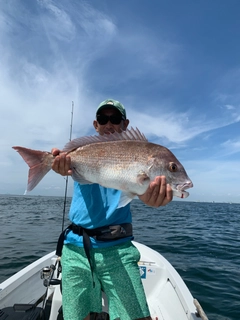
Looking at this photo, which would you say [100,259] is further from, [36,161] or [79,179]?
[36,161]

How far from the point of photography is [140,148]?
2777 mm

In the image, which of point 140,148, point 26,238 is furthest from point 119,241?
point 26,238

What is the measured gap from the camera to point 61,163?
286cm

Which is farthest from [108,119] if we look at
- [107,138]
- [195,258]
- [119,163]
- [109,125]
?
[195,258]

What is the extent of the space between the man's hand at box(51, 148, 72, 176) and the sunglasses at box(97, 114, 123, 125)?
91 cm

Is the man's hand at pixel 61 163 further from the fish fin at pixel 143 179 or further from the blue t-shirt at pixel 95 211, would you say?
the fish fin at pixel 143 179

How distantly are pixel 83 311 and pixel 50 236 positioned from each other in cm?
1240

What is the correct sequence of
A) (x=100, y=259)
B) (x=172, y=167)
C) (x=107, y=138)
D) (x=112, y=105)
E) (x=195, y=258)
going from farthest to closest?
(x=195, y=258) < (x=112, y=105) < (x=107, y=138) < (x=100, y=259) < (x=172, y=167)

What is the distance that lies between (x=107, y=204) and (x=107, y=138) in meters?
0.84

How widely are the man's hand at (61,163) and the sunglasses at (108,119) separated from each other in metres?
0.91

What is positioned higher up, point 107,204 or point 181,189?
point 181,189

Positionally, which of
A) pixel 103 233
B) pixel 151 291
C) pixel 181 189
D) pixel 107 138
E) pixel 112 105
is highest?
pixel 112 105

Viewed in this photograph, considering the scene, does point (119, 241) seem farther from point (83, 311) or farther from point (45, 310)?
point (45, 310)

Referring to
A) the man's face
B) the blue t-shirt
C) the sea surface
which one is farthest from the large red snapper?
the sea surface
